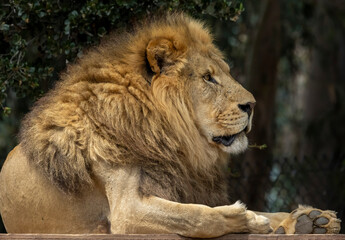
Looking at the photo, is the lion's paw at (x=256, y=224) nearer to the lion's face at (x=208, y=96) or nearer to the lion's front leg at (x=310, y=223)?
the lion's front leg at (x=310, y=223)

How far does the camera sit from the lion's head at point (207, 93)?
3762mm

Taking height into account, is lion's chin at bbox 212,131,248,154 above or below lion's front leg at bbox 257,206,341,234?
above

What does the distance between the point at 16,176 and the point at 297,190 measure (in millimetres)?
4015

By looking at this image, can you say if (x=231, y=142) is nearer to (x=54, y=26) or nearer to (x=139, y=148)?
(x=139, y=148)

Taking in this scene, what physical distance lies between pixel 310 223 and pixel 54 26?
2.18m

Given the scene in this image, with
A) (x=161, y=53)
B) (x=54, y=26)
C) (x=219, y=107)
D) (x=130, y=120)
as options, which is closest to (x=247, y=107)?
(x=219, y=107)

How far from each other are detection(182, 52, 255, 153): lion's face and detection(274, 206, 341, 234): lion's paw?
0.52 meters

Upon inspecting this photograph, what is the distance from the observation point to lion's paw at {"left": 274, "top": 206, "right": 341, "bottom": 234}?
3.40 m

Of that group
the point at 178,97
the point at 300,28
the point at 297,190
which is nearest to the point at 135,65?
the point at 178,97

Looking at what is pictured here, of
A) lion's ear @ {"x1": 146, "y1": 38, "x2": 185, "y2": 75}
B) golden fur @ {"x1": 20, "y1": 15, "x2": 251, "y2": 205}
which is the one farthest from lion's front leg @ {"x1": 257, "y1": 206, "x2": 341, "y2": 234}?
lion's ear @ {"x1": 146, "y1": 38, "x2": 185, "y2": 75}

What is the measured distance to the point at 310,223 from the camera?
11.3 ft

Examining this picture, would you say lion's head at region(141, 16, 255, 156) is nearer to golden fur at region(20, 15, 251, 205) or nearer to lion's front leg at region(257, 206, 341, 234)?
golden fur at region(20, 15, 251, 205)

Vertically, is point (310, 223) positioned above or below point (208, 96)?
below

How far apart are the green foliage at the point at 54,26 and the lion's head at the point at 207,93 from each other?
0.65 m
